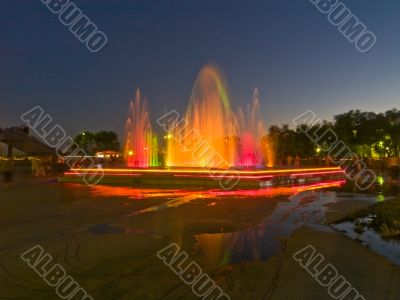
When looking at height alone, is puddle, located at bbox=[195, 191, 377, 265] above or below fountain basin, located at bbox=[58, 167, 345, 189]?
below

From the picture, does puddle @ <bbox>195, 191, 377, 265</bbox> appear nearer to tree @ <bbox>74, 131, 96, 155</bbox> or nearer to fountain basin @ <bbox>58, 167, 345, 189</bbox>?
fountain basin @ <bbox>58, 167, 345, 189</bbox>

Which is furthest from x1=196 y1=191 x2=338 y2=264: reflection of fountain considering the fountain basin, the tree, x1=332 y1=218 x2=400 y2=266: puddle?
the tree

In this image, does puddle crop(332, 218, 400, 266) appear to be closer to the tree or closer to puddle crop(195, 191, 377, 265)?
puddle crop(195, 191, 377, 265)

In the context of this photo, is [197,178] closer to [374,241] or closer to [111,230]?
[111,230]

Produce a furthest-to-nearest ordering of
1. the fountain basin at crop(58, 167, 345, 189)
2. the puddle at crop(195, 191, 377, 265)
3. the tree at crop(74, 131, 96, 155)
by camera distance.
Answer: the tree at crop(74, 131, 96, 155)
the fountain basin at crop(58, 167, 345, 189)
the puddle at crop(195, 191, 377, 265)

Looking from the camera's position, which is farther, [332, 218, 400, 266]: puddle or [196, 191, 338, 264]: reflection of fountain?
[332, 218, 400, 266]: puddle

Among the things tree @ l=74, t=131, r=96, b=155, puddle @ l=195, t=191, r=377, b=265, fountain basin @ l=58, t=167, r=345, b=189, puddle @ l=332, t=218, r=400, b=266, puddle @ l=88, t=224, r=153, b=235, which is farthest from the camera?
tree @ l=74, t=131, r=96, b=155

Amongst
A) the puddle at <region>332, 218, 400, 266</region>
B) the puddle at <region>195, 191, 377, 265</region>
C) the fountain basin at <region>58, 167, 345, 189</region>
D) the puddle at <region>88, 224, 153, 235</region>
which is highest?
the fountain basin at <region>58, 167, 345, 189</region>

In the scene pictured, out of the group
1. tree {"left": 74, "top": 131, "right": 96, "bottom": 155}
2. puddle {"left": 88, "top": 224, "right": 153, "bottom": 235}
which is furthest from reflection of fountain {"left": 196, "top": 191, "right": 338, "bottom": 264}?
tree {"left": 74, "top": 131, "right": 96, "bottom": 155}

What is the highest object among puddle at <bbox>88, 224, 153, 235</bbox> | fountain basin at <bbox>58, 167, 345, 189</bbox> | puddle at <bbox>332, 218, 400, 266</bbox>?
fountain basin at <bbox>58, 167, 345, 189</bbox>

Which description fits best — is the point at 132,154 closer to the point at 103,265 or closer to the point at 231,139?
the point at 231,139

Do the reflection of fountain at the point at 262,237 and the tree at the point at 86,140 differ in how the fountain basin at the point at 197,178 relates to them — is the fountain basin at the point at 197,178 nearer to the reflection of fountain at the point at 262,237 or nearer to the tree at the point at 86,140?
the reflection of fountain at the point at 262,237

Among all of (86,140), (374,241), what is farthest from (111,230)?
(86,140)

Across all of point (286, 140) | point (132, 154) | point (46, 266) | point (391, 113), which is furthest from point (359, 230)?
point (391, 113)
